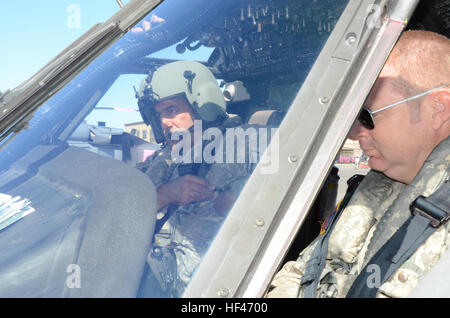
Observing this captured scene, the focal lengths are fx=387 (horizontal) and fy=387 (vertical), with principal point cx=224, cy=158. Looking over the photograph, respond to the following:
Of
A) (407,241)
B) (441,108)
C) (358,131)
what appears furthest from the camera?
(358,131)

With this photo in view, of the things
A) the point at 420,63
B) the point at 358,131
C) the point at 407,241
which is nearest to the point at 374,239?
the point at 407,241

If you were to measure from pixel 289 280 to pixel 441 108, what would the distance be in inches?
30.1

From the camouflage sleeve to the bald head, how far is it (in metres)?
0.70

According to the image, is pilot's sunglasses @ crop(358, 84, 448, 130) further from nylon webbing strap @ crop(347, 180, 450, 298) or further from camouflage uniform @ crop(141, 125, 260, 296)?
camouflage uniform @ crop(141, 125, 260, 296)

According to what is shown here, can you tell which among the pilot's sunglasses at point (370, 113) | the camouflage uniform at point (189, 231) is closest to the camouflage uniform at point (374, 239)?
the pilot's sunglasses at point (370, 113)

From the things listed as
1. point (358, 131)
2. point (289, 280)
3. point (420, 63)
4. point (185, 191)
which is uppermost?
point (185, 191)

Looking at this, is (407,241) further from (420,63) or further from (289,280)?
(420,63)

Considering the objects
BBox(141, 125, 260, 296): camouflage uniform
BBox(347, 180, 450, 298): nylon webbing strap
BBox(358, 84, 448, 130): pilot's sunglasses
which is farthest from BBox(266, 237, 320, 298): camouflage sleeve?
BBox(358, 84, 448, 130): pilot's sunglasses

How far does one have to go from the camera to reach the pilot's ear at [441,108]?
4.17ft

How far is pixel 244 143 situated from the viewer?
3.25 feet

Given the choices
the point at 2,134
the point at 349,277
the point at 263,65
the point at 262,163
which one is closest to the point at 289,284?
the point at 349,277

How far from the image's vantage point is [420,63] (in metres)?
1.31

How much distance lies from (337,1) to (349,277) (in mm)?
831
